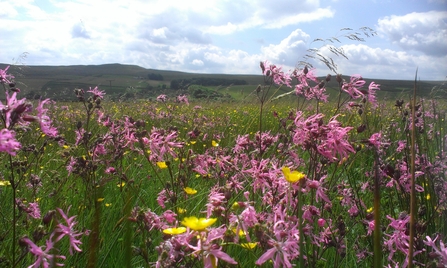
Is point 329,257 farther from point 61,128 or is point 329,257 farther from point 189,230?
point 61,128

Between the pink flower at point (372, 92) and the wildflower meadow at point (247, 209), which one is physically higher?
the pink flower at point (372, 92)

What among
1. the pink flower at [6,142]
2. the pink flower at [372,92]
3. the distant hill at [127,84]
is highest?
the pink flower at [372,92]

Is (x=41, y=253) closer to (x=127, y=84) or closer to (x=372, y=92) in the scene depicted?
(x=372, y=92)

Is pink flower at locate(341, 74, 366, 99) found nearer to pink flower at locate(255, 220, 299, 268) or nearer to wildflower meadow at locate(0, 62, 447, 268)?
wildflower meadow at locate(0, 62, 447, 268)

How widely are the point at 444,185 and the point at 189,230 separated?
1.22 m

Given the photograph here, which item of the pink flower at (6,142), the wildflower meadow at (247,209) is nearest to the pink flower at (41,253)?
the wildflower meadow at (247,209)

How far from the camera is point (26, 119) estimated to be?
1053 mm

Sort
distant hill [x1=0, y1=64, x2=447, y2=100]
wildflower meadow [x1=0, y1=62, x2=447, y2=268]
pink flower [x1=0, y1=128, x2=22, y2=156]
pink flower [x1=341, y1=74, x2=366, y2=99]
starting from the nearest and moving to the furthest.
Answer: pink flower [x1=0, y1=128, x2=22, y2=156] → wildflower meadow [x1=0, y1=62, x2=447, y2=268] → pink flower [x1=341, y1=74, x2=366, y2=99] → distant hill [x1=0, y1=64, x2=447, y2=100]

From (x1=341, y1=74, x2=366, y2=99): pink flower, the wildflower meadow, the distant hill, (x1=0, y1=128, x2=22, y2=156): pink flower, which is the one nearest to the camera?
(x1=0, y1=128, x2=22, y2=156): pink flower

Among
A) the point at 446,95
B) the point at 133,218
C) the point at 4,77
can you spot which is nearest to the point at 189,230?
the point at 133,218

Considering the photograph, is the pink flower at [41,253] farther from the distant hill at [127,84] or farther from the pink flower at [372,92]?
the pink flower at [372,92]

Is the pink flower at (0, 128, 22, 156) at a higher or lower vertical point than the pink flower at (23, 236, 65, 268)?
higher

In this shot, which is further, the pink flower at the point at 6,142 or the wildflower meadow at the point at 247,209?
the wildflower meadow at the point at 247,209

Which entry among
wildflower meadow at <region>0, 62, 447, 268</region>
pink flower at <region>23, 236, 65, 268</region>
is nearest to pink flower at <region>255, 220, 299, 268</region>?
wildflower meadow at <region>0, 62, 447, 268</region>
